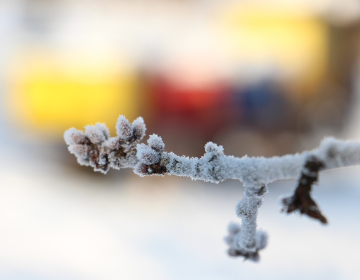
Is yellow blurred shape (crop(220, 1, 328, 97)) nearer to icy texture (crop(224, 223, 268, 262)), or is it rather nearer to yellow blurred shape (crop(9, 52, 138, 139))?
yellow blurred shape (crop(9, 52, 138, 139))

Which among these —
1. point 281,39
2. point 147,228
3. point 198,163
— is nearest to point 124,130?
point 198,163

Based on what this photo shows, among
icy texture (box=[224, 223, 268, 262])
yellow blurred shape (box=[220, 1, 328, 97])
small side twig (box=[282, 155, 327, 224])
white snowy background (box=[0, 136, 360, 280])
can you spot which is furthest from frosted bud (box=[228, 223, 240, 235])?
yellow blurred shape (box=[220, 1, 328, 97])

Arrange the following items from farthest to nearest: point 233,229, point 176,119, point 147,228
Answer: point 176,119
point 147,228
point 233,229

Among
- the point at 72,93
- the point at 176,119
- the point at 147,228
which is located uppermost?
the point at 72,93

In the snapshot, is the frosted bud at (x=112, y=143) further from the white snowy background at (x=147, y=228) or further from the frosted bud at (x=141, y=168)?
the white snowy background at (x=147, y=228)

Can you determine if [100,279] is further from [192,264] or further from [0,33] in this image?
[0,33]

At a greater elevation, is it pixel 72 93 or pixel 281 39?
pixel 281 39

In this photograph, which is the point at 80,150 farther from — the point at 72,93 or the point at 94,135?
the point at 72,93
